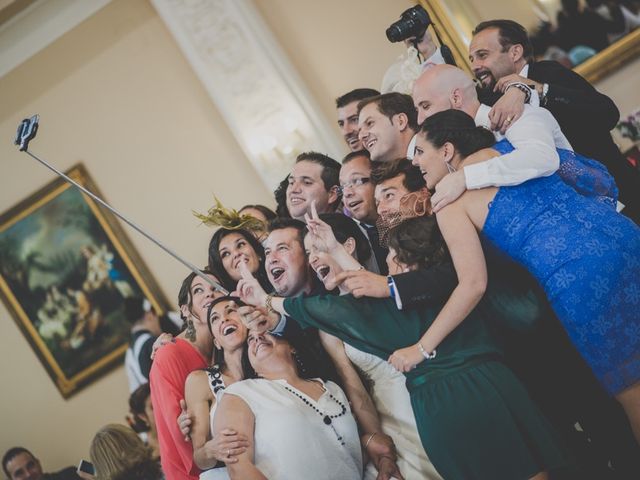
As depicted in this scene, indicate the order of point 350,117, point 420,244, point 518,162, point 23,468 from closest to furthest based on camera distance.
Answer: point 518,162 → point 420,244 → point 350,117 → point 23,468

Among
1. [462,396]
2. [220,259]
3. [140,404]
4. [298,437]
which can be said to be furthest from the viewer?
[140,404]

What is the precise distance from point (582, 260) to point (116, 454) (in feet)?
9.42

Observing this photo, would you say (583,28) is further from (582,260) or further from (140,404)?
(140,404)

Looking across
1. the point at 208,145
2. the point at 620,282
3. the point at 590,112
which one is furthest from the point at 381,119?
the point at 208,145

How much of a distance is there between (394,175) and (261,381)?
0.96 meters

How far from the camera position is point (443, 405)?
8.36 feet

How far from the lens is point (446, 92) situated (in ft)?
10.5

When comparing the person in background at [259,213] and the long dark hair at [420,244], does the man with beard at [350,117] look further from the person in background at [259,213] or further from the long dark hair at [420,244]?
the long dark hair at [420,244]

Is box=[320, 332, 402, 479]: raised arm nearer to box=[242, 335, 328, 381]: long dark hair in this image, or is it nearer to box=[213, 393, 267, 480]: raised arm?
box=[242, 335, 328, 381]: long dark hair

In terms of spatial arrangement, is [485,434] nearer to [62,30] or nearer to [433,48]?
[433,48]

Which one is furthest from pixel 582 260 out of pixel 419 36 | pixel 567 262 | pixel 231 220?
pixel 231 220

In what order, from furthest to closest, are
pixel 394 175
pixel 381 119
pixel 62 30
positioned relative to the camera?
pixel 62 30 < pixel 381 119 < pixel 394 175

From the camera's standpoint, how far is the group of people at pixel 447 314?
2557 millimetres

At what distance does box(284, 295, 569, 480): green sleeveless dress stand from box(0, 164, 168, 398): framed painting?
15.5ft
